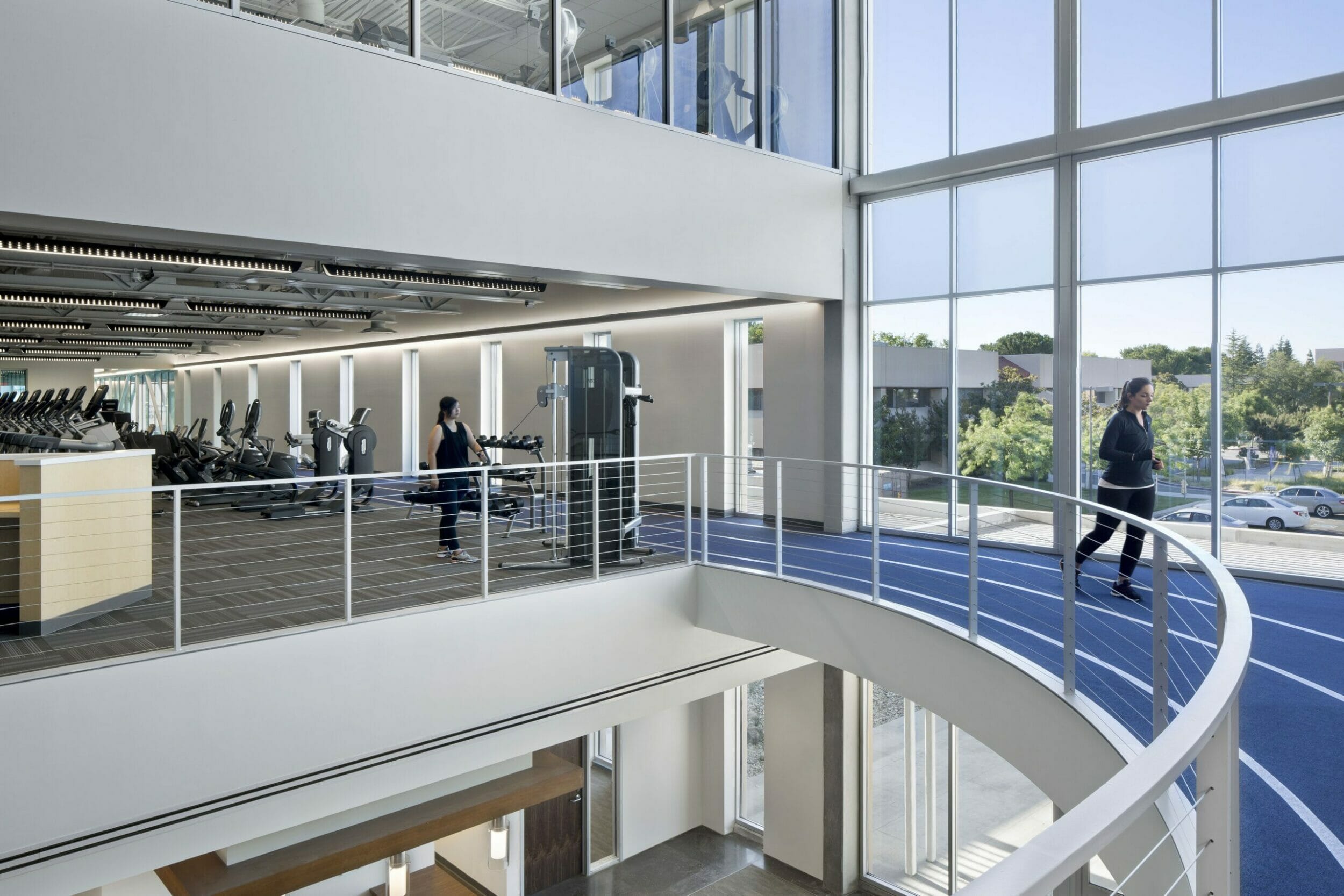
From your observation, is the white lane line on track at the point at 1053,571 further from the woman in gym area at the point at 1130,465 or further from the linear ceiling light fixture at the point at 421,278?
the linear ceiling light fixture at the point at 421,278

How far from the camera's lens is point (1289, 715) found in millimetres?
3520

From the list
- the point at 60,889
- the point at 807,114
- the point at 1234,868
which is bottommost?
the point at 60,889

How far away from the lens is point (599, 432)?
6.73 meters

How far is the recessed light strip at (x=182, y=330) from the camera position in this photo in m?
13.3

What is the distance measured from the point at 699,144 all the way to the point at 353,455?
4.29m

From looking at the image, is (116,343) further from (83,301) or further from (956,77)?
(956,77)

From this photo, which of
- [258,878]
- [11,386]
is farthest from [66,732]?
[11,386]

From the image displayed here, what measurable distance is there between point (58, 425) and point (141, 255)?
456 cm

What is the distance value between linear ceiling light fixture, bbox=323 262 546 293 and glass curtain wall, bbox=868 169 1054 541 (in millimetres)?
3461

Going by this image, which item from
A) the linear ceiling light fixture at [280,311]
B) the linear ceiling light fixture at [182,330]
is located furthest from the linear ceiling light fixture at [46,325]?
the linear ceiling light fixture at [280,311]

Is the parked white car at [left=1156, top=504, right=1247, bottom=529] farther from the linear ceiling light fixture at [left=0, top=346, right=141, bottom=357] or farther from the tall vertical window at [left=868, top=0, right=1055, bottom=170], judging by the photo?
the linear ceiling light fixture at [left=0, top=346, right=141, bottom=357]

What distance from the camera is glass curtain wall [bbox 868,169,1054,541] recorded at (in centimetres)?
742

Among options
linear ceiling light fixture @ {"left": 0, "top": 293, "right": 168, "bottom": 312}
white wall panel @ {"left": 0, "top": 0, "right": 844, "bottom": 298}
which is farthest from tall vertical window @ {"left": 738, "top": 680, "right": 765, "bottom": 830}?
linear ceiling light fixture @ {"left": 0, "top": 293, "right": 168, "bottom": 312}

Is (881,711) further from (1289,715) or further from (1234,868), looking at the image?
(1234,868)
